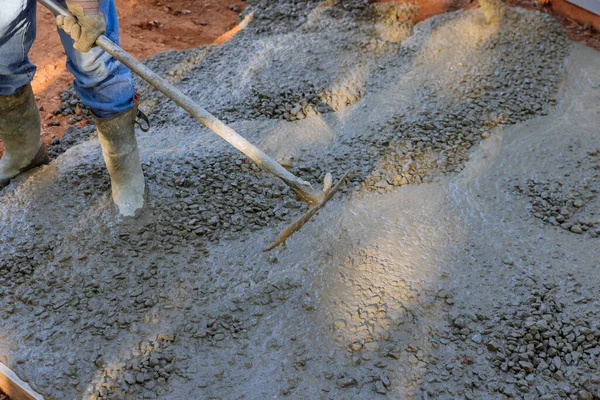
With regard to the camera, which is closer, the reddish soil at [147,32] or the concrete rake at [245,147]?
the concrete rake at [245,147]

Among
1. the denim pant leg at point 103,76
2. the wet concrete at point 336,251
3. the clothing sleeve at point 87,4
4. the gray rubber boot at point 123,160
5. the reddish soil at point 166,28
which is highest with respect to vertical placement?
the clothing sleeve at point 87,4

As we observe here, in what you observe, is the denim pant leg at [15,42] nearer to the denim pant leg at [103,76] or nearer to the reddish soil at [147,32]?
the denim pant leg at [103,76]

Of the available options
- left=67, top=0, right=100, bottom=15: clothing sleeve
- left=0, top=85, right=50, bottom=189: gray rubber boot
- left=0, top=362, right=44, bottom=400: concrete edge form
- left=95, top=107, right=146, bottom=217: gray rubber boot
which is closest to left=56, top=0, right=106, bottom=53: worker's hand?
left=67, top=0, right=100, bottom=15: clothing sleeve

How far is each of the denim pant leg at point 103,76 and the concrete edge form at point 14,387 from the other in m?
0.93

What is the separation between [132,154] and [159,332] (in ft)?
2.30

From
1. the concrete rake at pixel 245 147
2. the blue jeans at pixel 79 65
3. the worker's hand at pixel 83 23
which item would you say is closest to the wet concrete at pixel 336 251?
the concrete rake at pixel 245 147

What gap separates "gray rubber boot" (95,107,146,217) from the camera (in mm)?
2289

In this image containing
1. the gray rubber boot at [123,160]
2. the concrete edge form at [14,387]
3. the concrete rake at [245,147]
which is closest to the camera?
the concrete edge form at [14,387]

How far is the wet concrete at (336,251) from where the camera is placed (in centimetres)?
195

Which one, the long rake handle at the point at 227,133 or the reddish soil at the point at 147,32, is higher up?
the long rake handle at the point at 227,133

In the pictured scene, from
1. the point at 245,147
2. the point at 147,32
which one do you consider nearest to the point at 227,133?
the point at 245,147

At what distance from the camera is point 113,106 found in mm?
2252

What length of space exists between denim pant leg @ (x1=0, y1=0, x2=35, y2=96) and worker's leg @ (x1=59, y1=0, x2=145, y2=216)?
12 cm

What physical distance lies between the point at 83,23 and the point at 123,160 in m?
0.52
